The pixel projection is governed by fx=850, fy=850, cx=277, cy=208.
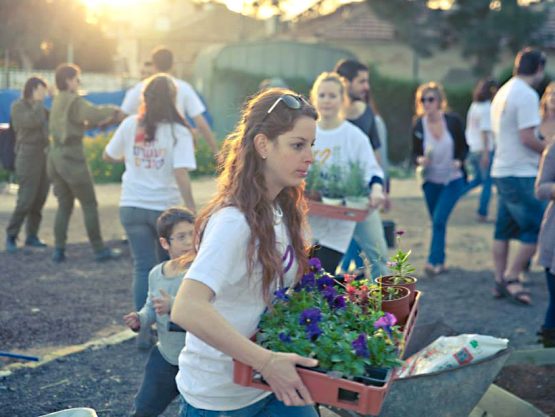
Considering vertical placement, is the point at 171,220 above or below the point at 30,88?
below

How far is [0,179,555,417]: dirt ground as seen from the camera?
16.0ft

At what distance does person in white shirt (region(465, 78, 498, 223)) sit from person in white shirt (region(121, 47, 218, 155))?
14.0ft

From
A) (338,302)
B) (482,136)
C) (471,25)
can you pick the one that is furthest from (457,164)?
(471,25)

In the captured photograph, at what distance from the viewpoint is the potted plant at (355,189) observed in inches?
218

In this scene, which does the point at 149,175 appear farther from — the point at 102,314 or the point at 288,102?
the point at 288,102

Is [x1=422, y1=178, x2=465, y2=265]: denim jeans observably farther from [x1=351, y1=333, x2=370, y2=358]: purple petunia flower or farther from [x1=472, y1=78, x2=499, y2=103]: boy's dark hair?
[x1=351, y1=333, x2=370, y2=358]: purple petunia flower

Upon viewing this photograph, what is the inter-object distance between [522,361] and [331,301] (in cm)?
174

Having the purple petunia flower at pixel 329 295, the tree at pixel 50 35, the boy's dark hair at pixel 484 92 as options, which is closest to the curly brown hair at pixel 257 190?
the purple petunia flower at pixel 329 295

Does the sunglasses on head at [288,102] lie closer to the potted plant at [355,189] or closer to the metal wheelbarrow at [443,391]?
the metal wheelbarrow at [443,391]

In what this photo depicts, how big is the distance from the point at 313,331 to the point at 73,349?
372 cm

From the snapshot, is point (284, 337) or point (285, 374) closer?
point (285, 374)

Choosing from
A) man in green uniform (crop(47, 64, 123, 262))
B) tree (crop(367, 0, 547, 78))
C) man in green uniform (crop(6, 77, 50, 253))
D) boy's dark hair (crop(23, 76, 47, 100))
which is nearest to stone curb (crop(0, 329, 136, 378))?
man in green uniform (crop(47, 64, 123, 262))

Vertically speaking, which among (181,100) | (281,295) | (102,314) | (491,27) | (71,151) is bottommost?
(102,314)

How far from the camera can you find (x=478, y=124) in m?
11.1
